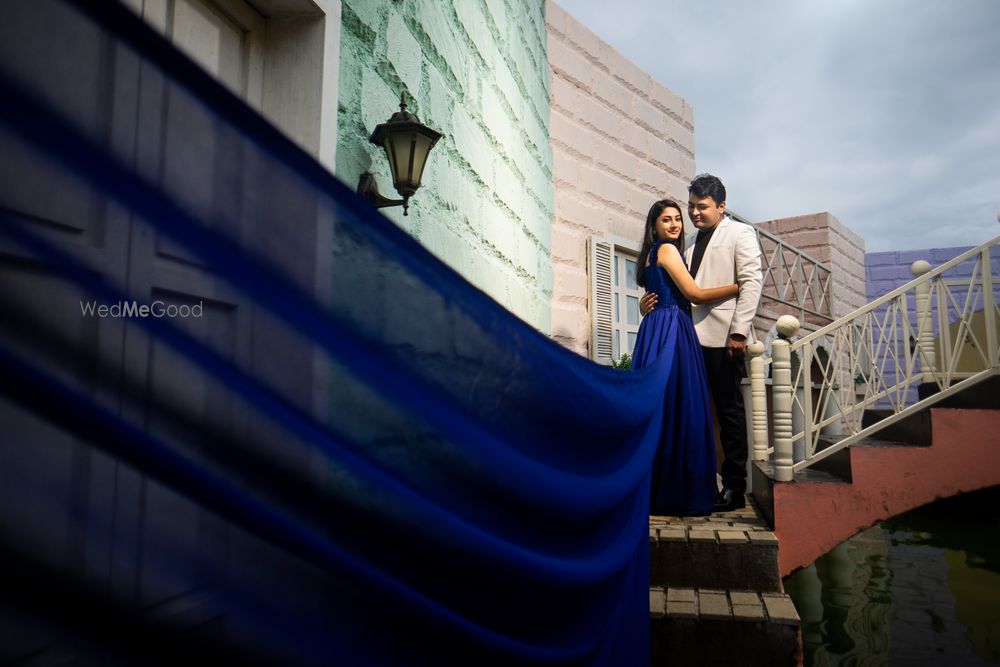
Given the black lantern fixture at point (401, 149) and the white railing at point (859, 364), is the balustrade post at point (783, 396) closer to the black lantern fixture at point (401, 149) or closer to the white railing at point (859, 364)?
the white railing at point (859, 364)

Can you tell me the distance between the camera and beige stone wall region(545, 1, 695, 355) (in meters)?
5.02

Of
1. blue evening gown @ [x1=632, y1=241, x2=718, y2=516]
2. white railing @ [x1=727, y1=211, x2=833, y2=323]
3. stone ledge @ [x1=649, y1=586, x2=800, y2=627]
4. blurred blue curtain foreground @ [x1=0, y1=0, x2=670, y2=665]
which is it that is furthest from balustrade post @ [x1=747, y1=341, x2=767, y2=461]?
white railing @ [x1=727, y1=211, x2=833, y2=323]

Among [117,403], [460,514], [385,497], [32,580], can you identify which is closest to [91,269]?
[117,403]

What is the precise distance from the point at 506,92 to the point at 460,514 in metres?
3.22

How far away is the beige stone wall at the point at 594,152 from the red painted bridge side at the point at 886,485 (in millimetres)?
2136

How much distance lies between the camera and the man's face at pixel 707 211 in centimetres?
309

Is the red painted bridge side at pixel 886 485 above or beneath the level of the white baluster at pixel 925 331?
beneath

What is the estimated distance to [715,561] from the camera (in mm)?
2416

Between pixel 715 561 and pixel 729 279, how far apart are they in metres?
1.32

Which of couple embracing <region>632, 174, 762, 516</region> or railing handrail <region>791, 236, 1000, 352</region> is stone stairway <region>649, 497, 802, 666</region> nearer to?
couple embracing <region>632, 174, 762, 516</region>

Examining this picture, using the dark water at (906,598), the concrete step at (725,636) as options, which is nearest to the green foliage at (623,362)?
the dark water at (906,598)

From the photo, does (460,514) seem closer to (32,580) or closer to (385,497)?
(385,497)

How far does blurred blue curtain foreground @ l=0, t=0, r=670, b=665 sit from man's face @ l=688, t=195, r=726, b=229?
101 inches

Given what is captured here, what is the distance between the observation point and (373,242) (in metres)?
0.70
